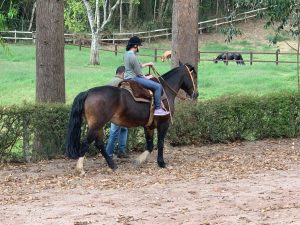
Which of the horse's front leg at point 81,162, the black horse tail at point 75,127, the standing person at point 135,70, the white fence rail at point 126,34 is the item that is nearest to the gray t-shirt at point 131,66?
the standing person at point 135,70

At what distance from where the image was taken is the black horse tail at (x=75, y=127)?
11031mm

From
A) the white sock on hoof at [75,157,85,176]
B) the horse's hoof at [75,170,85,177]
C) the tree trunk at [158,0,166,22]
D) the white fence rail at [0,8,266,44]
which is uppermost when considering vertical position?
the tree trunk at [158,0,166,22]

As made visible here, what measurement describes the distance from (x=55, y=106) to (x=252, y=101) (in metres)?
4.86

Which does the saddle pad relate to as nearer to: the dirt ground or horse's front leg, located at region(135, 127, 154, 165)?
horse's front leg, located at region(135, 127, 154, 165)

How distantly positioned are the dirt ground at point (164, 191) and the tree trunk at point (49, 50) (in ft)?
5.39

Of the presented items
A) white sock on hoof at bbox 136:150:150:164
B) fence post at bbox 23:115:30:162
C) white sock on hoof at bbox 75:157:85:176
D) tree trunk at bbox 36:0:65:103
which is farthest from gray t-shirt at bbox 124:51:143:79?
tree trunk at bbox 36:0:65:103

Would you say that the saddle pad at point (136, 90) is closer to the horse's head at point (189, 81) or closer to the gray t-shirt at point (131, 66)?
the gray t-shirt at point (131, 66)

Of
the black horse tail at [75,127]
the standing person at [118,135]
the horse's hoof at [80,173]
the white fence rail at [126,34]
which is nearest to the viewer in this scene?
the horse's hoof at [80,173]

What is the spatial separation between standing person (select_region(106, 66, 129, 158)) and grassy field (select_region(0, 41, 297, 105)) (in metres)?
8.23

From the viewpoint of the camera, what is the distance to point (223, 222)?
747cm

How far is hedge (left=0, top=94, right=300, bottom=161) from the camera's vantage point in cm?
1225

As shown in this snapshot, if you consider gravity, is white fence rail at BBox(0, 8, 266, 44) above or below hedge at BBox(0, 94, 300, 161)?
above

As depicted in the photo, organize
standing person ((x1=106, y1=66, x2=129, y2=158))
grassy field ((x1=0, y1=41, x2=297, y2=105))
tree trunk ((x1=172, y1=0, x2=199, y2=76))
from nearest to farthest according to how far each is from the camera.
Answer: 1. standing person ((x1=106, y1=66, x2=129, y2=158))
2. tree trunk ((x1=172, y1=0, x2=199, y2=76))
3. grassy field ((x1=0, y1=41, x2=297, y2=105))

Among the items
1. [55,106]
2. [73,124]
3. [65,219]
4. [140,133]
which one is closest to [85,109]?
[73,124]
